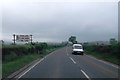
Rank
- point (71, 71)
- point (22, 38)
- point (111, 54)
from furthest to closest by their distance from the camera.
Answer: point (22, 38), point (111, 54), point (71, 71)

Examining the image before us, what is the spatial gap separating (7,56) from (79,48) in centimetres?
2444

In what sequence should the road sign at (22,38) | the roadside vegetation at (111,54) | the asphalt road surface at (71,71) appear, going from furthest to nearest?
the road sign at (22,38), the roadside vegetation at (111,54), the asphalt road surface at (71,71)

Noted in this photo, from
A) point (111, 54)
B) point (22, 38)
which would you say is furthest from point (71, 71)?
point (22, 38)

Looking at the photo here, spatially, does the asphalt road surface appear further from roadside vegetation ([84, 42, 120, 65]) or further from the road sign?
the road sign

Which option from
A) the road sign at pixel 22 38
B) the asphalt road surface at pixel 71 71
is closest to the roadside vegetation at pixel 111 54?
the asphalt road surface at pixel 71 71

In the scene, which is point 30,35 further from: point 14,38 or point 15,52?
point 15,52

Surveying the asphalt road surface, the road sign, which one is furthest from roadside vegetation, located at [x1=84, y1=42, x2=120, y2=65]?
the road sign

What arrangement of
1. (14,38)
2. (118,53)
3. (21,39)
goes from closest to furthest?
1. (118,53)
2. (14,38)
3. (21,39)

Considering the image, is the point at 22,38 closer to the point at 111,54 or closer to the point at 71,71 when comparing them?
the point at 111,54

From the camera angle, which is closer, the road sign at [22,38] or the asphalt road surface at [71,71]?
the asphalt road surface at [71,71]

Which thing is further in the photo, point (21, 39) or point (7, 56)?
point (21, 39)

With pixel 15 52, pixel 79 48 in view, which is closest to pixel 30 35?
pixel 79 48

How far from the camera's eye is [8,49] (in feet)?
Result: 120

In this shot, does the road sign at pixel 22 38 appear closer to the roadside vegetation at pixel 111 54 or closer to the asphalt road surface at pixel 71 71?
the roadside vegetation at pixel 111 54
